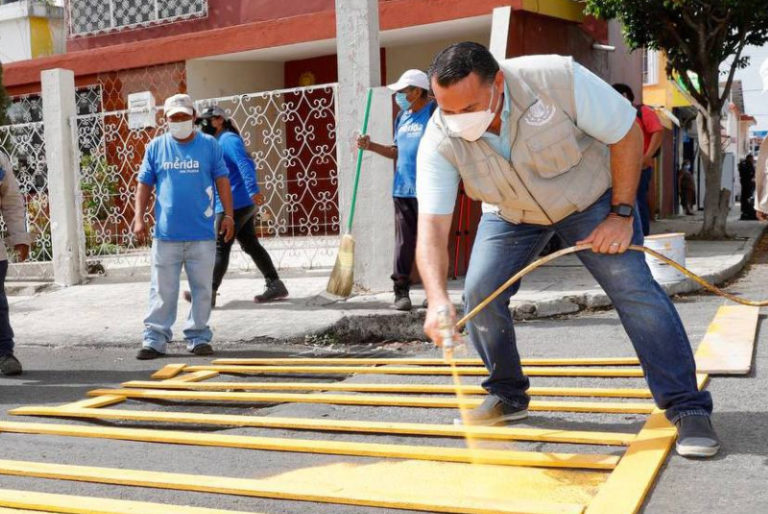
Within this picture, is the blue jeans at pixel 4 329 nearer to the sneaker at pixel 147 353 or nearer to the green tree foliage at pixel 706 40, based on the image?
the sneaker at pixel 147 353

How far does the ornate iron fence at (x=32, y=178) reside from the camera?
1030 centimetres

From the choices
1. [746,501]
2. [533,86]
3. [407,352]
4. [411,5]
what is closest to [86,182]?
[411,5]

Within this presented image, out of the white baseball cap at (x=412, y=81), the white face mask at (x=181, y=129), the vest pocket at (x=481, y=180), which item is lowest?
the vest pocket at (x=481, y=180)

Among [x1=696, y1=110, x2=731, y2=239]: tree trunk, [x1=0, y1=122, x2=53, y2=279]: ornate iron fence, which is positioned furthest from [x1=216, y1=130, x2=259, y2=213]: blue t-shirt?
[x1=696, y1=110, x2=731, y2=239]: tree trunk

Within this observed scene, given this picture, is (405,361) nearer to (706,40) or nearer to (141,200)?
(141,200)

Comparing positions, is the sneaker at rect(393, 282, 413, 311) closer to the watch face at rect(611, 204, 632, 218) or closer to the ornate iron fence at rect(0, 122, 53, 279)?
the watch face at rect(611, 204, 632, 218)

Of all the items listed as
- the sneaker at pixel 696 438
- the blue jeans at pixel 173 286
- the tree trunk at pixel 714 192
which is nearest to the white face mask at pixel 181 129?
the blue jeans at pixel 173 286

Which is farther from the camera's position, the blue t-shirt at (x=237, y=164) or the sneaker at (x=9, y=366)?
the blue t-shirt at (x=237, y=164)

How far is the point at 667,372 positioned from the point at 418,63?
1029cm

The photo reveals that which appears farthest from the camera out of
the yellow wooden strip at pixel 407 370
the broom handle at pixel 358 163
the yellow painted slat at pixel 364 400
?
the broom handle at pixel 358 163

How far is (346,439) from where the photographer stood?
149 inches

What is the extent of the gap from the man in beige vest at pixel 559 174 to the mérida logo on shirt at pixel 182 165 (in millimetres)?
3196

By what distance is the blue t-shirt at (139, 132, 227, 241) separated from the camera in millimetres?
6133

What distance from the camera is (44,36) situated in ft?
55.6
